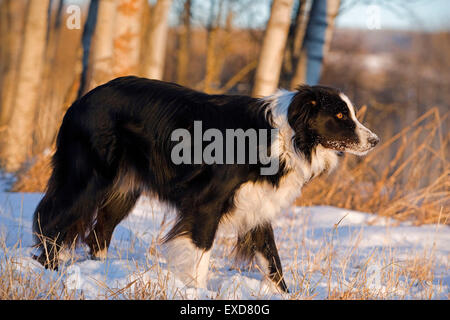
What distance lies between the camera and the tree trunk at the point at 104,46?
20.5 feet

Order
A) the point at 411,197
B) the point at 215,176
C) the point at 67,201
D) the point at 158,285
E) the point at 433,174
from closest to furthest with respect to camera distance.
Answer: the point at 158,285 < the point at 215,176 < the point at 67,201 < the point at 411,197 < the point at 433,174

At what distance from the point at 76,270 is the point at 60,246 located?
58cm

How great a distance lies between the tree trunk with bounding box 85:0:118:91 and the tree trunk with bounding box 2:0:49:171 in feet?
7.20

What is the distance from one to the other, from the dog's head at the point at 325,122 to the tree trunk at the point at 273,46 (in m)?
2.90

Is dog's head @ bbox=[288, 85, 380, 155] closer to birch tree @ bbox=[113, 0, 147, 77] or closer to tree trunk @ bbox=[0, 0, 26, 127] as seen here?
birch tree @ bbox=[113, 0, 147, 77]

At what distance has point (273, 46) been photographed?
6734 millimetres

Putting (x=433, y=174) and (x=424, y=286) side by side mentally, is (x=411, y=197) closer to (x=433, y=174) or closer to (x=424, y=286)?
(x=433, y=174)

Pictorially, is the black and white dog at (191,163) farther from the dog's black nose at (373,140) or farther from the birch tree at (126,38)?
the birch tree at (126,38)

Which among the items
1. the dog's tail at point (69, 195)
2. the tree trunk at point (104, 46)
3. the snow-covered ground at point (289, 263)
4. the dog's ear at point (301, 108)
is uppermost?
the tree trunk at point (104, 46)

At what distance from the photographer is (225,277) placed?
159 inches

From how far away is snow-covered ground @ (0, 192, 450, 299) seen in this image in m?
3.42

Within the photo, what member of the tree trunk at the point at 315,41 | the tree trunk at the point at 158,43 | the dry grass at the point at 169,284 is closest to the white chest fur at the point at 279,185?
the dry grass at the point at 169,284

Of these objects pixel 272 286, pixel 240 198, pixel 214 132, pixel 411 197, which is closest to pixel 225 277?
pixel 272 286

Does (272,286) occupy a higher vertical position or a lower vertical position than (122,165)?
lower
